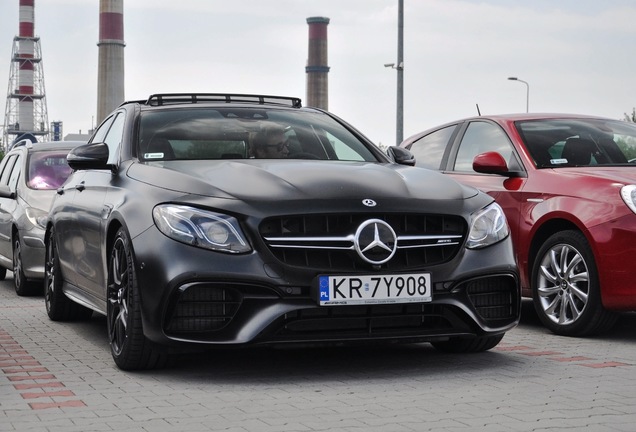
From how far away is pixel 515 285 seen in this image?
6.74 metres

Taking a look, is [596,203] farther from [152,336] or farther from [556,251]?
[152,336]

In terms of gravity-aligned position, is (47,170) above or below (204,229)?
above

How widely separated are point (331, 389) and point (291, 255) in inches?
27.9

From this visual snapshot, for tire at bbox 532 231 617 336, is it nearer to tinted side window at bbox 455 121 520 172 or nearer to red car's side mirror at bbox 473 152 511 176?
red car's side mirror at bbox 473 152 511 176

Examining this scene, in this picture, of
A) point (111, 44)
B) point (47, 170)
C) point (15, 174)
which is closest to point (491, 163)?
point (47, 170)

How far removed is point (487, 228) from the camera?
6684mm

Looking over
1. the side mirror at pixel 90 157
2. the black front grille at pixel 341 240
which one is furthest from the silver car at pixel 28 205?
the black front grille at pixel 341 240

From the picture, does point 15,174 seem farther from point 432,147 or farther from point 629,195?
point 629,195

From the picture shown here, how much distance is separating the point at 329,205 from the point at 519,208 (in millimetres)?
3067

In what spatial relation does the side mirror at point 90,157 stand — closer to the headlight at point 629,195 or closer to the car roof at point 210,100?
the car roof at point 210,100

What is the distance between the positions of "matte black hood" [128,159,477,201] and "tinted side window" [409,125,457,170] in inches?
136

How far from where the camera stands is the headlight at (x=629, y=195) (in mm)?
7969

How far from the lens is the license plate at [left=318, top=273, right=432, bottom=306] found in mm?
6102

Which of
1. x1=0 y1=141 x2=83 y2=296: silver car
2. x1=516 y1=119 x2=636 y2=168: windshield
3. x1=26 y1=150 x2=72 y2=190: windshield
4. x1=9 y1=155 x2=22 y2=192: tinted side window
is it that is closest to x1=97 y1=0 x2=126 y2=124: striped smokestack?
x1=9 y1=155 x2=22 y2=192: tinted side window
